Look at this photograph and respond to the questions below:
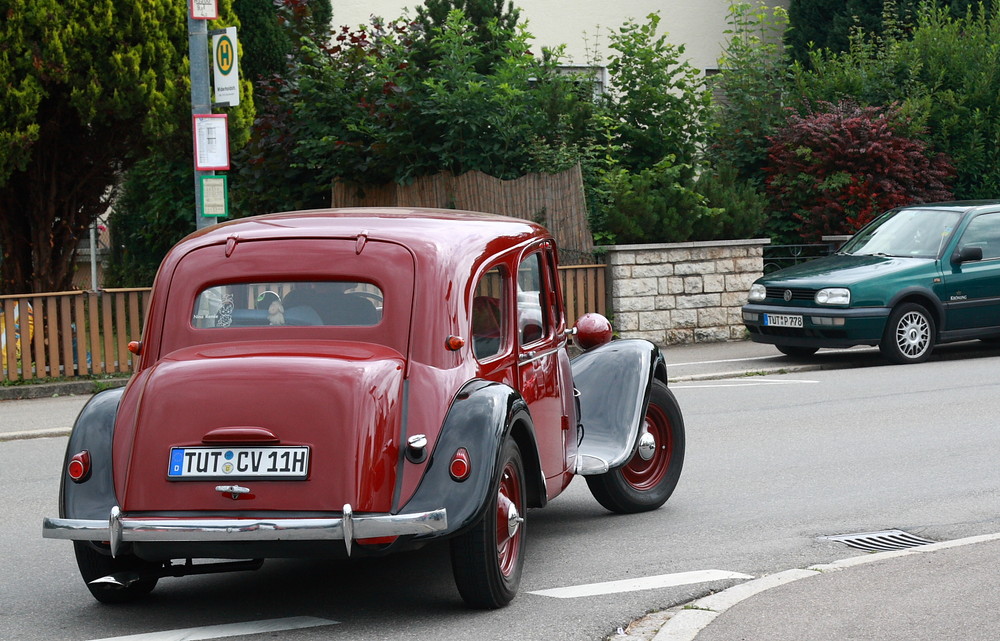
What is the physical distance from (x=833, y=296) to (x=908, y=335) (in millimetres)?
989

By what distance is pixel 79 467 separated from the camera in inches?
227

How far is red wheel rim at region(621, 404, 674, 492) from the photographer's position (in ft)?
26.6

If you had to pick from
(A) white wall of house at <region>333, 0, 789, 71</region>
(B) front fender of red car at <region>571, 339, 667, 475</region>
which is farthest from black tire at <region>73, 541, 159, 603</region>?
(A) white wall of house at <region>333, 0, 789, 71</region>

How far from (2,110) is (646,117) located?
847 centimetres

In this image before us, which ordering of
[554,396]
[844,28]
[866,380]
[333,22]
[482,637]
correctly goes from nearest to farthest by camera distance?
[482,637] < [554,396] < [866,380] < [333,22] < [844,28]

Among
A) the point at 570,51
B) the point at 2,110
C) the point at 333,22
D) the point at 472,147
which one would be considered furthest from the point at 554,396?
the point at 570,51

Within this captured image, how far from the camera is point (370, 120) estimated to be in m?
17.6

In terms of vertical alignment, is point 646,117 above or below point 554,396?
above

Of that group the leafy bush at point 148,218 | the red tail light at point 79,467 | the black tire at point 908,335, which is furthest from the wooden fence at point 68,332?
the red tail light at point 79,467

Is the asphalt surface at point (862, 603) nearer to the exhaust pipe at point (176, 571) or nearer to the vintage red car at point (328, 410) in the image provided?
the vintage red car at point (328, 410)

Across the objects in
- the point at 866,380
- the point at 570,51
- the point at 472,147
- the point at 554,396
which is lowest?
the point at 866,380

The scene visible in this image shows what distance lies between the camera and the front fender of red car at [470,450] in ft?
18.2

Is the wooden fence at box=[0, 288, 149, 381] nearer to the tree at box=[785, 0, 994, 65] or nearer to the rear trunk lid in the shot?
the rear trunk lid

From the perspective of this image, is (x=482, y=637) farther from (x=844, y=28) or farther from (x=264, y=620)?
(x=844, y=28)
